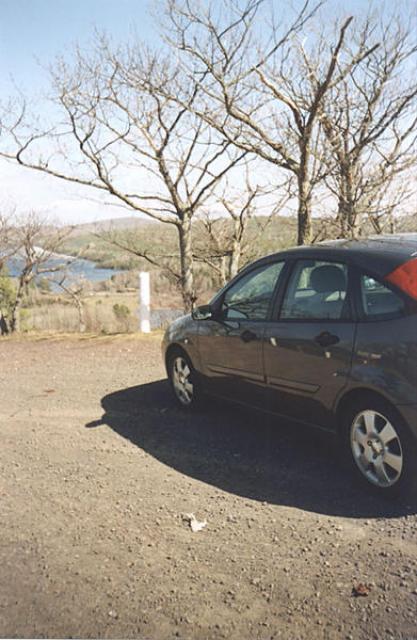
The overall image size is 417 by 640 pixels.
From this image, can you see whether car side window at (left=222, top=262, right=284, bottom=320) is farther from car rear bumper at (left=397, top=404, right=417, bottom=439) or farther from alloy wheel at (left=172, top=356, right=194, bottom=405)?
car rear bumper at (left=397, top=404, right=417, bottom=439)

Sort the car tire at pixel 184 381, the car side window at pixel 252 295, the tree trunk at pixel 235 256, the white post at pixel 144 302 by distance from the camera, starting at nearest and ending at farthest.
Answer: the car side window at pixel 252 295
the car tire at pixel 184 381
the white post at pixel 144 302
the tree trunk at pixel 235 256

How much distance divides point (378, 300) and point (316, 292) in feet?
1.98

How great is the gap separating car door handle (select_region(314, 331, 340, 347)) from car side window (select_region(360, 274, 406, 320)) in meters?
0.28

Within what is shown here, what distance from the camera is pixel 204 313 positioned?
4977mm

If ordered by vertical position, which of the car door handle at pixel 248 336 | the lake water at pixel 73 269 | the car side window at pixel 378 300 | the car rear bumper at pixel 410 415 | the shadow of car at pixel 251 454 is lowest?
the shadow of car at pixel 251 454

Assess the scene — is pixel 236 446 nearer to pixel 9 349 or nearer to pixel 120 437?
pixel 120 437

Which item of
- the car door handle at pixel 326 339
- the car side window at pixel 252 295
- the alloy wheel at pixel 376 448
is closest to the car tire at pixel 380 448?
the alloy wheel at pixel 376 448

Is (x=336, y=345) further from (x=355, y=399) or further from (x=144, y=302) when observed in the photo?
(x=144, y=302)

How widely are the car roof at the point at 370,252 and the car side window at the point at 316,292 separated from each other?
75mm

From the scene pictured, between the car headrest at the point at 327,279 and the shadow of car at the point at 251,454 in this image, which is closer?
the shadow of car at the point at 251,454

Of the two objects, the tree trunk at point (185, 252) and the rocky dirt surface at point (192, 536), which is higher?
the tree trunk at point (185, 252)

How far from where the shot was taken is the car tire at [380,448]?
Result: 3.12 metres

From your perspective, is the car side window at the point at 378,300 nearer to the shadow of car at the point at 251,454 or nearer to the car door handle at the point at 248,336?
the shadow of car at the point at 251,454

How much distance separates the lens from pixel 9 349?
9539 mm
